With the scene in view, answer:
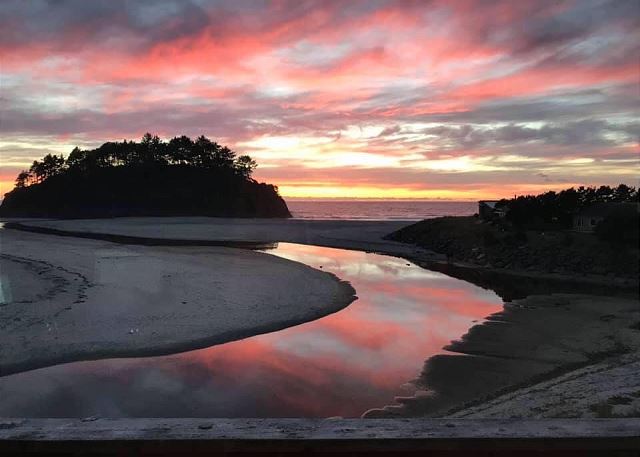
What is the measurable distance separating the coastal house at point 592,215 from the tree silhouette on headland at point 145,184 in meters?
92.4

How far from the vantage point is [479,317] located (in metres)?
15.6

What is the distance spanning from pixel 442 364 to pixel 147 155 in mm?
105145

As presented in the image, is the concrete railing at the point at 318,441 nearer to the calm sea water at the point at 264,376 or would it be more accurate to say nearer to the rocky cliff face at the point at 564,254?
the rocky cliff face at the point at 564,254

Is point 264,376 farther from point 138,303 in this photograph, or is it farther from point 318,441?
point 318,441

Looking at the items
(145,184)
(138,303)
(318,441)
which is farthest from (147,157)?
(318,441)

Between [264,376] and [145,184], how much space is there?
98693mm

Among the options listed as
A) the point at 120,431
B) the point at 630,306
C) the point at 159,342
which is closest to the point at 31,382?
the point at 159,342

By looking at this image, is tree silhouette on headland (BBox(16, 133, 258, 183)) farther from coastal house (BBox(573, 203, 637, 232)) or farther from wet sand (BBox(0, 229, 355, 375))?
coastal house (BBox(573, 203, 637, 232))

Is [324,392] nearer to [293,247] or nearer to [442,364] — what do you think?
[442,364]

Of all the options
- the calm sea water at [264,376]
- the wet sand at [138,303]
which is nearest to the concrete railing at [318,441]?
the calm sea water at [264,376]

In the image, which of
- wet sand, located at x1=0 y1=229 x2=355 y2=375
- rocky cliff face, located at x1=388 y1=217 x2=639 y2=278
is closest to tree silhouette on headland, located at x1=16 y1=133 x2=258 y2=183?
wet sand, located at x1=0 y1=229 x2=355 y2=375

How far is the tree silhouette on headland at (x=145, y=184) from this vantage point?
97.8 metres

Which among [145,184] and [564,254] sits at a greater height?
[145,184]

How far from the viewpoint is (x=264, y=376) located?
31.9 ft
